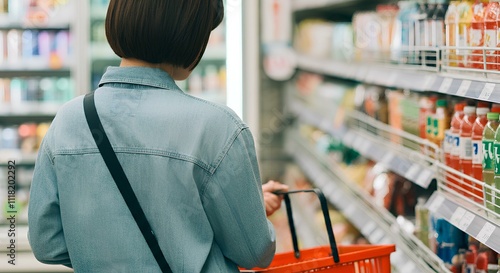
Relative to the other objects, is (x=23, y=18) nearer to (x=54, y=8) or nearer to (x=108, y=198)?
(x=54, y=8)

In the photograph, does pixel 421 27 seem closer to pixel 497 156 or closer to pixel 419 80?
pixel 419 80

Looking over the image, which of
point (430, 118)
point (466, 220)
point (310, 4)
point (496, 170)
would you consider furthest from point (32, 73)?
point (496, 170)

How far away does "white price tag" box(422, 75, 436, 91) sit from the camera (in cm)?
268

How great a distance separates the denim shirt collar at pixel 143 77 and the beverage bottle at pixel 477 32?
1.03 m

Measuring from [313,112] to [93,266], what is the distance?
157 inches

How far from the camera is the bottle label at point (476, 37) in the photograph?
233cm

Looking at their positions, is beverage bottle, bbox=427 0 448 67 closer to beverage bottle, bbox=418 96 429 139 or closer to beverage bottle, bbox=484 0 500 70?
beverage bottle, bbox=418 96 429 139

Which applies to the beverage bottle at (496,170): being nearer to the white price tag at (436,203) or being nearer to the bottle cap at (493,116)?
the bottle cap at (493,116)

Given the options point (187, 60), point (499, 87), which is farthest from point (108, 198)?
point (499, 87)

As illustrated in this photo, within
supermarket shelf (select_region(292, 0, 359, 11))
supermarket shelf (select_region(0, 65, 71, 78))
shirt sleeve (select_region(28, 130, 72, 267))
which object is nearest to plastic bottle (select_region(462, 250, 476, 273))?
shirt sleeve (select_region(28, 130, 72, 267))

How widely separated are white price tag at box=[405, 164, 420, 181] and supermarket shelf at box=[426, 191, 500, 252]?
197 mm

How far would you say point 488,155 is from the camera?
7.25ft

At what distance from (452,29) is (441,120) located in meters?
0.34

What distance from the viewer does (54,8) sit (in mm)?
5191
